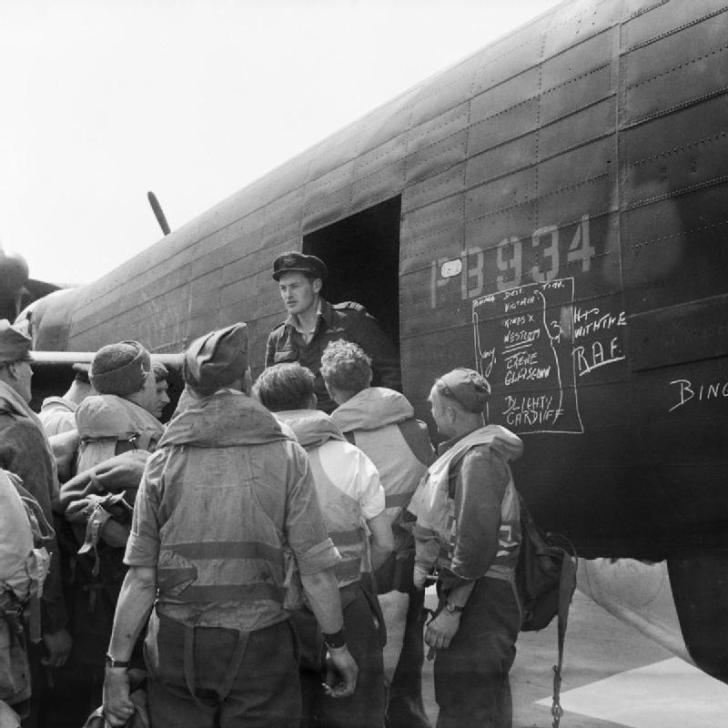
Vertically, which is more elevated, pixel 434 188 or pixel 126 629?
pixel 434 188

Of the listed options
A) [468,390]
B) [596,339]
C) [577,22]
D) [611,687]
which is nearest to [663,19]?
[577,22]


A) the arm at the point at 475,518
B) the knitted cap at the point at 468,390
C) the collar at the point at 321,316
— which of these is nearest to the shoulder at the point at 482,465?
the arm at the point at 475,518

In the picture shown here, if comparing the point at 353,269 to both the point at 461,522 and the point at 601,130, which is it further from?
the point at 461,522

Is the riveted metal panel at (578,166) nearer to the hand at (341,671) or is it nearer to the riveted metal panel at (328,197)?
the riveted metal panel at (328,197)

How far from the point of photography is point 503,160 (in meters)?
4.21

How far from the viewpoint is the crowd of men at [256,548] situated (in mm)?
2508

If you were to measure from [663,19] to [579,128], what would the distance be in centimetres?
53

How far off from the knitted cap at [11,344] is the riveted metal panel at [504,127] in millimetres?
2320

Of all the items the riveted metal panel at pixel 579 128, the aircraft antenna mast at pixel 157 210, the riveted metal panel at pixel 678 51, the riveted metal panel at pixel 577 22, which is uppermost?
the aircraft antenna mast at pixel 157 210

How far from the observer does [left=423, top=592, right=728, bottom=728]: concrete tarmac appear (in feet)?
18.8

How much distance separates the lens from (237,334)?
2691 mm

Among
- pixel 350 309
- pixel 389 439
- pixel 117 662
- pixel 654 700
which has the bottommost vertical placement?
pixel 654 700

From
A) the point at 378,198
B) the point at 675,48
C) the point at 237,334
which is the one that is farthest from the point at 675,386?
the point at 378,198

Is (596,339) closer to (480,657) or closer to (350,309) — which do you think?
(480,657)
